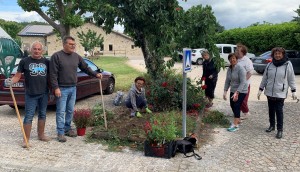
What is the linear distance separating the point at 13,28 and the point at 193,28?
219 feet

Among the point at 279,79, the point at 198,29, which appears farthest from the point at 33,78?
the point at 279,79

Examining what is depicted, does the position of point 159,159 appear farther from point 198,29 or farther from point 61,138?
point 198,29

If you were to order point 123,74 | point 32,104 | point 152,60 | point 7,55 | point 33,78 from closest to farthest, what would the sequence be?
point 33,78, point 32,104, point 7,55, point 152,60, point 123,74

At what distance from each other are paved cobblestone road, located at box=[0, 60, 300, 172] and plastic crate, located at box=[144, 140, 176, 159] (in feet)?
0.28

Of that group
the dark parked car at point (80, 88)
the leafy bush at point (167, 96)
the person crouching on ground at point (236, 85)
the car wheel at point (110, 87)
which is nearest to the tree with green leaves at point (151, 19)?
the leafy bush at point (167, 96)

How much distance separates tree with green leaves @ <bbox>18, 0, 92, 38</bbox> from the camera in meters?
13.7

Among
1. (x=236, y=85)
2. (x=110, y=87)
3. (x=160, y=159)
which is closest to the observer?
(x=160, y=159)

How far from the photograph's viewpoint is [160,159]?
5.10 metres

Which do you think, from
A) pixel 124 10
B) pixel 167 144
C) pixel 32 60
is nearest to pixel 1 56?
pixel 32 60

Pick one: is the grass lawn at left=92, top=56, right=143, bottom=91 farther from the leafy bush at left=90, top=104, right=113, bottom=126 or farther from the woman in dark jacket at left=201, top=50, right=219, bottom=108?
the leafy bush at left=90, top=104, right=113, bottom=126

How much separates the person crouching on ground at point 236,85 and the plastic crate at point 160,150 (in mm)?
2086

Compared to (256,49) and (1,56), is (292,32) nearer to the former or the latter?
(256,49)

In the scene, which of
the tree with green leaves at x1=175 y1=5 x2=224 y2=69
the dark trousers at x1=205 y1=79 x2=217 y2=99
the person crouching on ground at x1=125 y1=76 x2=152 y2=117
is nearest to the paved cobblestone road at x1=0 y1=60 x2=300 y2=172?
the person crouching on ground at x1=125 y1=76 x2=152 y2=117

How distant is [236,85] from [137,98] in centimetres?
216
